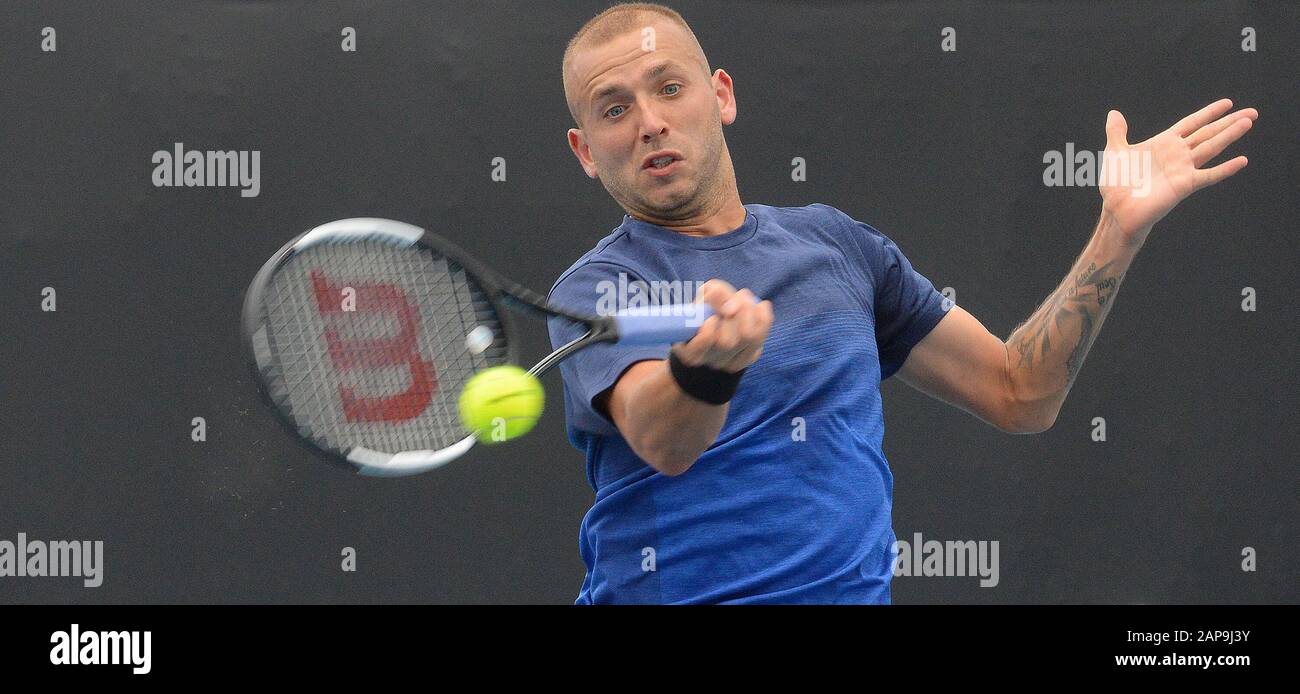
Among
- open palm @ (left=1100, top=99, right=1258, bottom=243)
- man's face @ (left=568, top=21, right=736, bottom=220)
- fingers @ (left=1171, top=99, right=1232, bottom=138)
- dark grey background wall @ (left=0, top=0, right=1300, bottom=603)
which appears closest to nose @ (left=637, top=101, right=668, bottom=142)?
man's face @ (left=568, top=21, right=736, bottom=220)

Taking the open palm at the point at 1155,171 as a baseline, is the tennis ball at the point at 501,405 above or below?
below

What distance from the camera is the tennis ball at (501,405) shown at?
1.57 meters

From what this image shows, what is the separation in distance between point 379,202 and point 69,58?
756 millimetres

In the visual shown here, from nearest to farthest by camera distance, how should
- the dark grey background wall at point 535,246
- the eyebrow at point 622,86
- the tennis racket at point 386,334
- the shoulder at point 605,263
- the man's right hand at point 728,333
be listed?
the man's right hand at point 728,333, the tennis racket at point 386,334, the shoulder at point 605,263, the eyebrow at point 622,86, the dark grey background wall at point 535,246

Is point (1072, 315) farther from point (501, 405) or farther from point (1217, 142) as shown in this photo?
point (501, 405)

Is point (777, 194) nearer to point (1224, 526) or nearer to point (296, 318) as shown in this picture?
point (1224, 526)

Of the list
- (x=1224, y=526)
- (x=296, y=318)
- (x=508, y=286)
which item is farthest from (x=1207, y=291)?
(x=296, y=318)

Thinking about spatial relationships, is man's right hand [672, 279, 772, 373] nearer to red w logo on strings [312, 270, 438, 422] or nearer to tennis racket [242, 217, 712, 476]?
tennis racket [242, 217, 712, 476]

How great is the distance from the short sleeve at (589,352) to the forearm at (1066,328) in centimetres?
54

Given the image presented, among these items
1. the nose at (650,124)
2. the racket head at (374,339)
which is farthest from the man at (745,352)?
the racket head at (374,339)

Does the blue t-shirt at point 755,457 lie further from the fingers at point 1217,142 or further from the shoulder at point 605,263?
the fingers at point 1217,142

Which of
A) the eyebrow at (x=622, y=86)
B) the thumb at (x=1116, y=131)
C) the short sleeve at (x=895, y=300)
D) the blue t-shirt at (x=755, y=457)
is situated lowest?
the blue t-shirt at (x=755, y=457)

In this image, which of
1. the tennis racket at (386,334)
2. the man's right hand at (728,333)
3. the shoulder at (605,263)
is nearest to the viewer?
the man's right hand at (728,333)

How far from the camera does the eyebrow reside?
1.69 m
